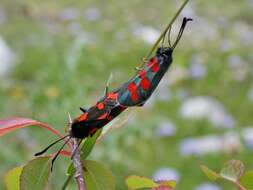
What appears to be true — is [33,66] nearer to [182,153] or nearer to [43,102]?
A: [182,153]

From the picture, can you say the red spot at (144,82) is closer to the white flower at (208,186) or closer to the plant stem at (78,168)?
the plant stem at (78,168)

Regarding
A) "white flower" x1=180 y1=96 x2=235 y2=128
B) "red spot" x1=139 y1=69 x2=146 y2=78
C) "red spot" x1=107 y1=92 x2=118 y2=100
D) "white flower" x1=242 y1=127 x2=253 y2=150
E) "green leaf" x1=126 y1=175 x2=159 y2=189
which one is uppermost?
"white flower" x1=180 y1=96 x2=235 y2=128

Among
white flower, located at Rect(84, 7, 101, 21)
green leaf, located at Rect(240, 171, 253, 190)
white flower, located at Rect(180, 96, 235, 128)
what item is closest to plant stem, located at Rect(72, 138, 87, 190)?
green leaf, located at Rect(240, 171, 253, 190)

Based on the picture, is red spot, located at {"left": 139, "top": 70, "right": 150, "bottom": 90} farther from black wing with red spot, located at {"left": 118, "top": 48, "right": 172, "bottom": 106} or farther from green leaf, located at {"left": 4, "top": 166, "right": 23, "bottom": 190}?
green leaf, located at {"left": 4, "top": 166, "right": 23, "bottom": 190}

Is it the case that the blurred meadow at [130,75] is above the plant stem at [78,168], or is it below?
above

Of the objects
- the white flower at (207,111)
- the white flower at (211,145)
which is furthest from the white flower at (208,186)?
the white flower at (207,111)

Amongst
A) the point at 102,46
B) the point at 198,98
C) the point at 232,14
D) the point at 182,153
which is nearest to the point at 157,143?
the point at 182,153

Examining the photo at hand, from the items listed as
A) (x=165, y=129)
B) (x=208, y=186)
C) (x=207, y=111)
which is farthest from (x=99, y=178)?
(x=207, y=111)
